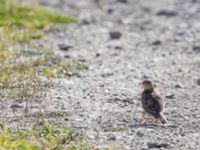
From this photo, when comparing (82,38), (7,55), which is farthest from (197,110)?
(82,38)

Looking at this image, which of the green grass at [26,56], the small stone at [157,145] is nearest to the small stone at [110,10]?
the green grass at [26,56]

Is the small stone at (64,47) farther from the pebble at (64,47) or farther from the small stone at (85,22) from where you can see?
the small stone at (85,22)

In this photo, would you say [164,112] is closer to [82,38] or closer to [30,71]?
[30,71]

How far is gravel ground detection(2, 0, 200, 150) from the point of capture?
40.2 ft

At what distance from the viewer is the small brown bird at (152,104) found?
12758 mm

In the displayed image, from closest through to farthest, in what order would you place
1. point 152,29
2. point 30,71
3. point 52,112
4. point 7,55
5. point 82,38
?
point 52,112 → point 30,71 → point 7,55 → point 82,38 → point 152,29

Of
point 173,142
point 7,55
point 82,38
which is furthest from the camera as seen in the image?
point 82,38

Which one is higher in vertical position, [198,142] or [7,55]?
[7,55]

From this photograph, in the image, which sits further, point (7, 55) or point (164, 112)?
point (7, 55)

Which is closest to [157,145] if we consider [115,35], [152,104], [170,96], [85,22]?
[152,104]

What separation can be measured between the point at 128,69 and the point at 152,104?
469 cm

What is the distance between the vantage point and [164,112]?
13.6m

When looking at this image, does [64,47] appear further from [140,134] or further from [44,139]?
[44,139]

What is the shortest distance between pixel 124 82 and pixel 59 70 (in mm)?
1163
